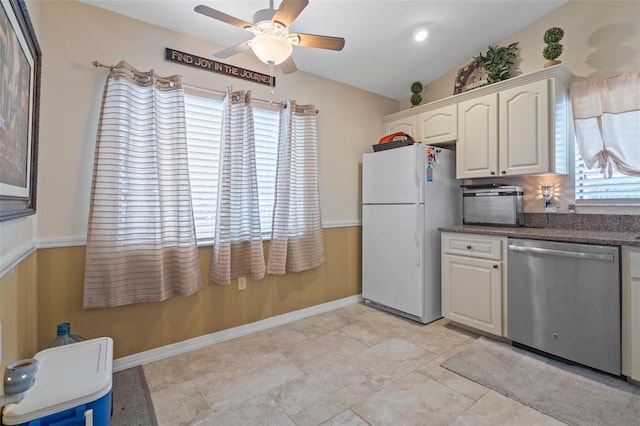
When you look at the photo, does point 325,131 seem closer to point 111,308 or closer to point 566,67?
point 566,67

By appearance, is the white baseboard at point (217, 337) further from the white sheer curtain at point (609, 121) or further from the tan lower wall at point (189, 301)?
the white sheer curtain at point (609, 121)

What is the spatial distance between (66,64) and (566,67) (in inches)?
151

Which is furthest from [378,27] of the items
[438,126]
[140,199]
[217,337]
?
[217,337]

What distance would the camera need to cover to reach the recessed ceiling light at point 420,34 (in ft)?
9.29

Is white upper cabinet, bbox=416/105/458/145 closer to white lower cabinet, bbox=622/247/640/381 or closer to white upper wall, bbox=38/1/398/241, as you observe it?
white lower cabinet, bbox=622/247/640/381

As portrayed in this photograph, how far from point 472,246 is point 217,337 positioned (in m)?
2.37

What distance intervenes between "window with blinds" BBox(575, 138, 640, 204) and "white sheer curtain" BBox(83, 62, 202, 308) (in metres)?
3.29

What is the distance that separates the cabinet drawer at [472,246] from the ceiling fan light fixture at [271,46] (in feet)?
6.94

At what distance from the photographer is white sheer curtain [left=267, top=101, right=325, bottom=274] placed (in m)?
2.90

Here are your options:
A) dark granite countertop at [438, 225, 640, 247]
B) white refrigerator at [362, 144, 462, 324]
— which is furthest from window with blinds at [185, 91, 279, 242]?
dark granite countertop at [438, 225, 640, 247]

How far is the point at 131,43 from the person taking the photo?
2256 millimetres

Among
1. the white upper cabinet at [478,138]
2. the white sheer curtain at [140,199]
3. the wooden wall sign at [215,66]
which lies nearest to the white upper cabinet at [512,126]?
the white upper cabinet at [478,138]

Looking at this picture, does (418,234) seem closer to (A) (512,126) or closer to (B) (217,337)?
(A) (512,126)

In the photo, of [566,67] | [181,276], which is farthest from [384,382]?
[566,67]
